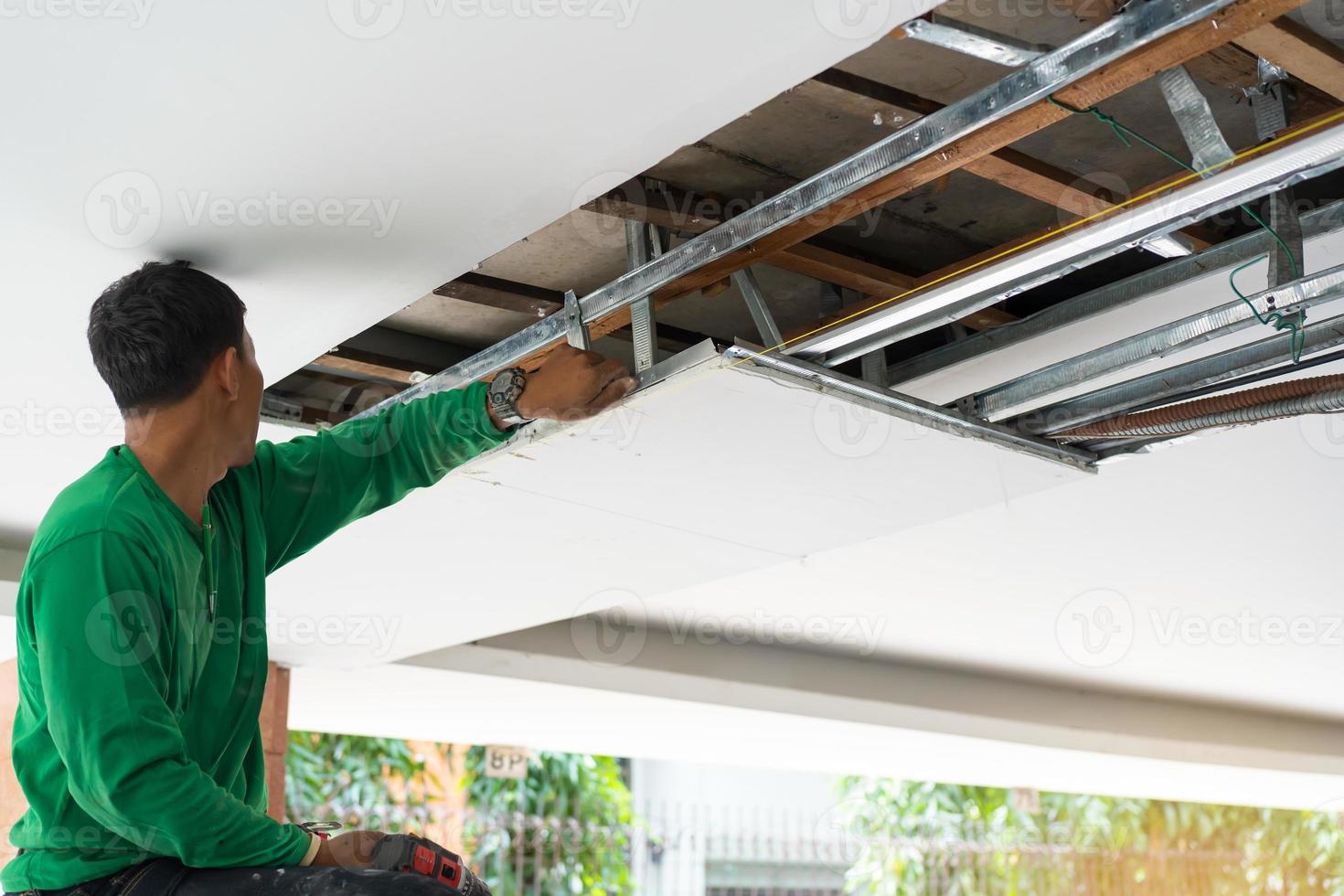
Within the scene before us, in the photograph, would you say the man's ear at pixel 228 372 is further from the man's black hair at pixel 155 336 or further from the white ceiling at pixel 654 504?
the white ceiling at pixel 654 504

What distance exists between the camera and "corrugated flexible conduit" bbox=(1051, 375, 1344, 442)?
1.87 m

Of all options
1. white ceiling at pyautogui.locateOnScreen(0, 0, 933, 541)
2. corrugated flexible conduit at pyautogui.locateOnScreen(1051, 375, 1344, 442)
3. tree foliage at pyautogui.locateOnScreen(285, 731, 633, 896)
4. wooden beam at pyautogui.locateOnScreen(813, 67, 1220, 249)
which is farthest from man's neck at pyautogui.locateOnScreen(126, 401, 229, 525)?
tree foliage at pyautogui.locateOnScreen(285, 731, 633, 896)

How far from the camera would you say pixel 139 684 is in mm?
1163

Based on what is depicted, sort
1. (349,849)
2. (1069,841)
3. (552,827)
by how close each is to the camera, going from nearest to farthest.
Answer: (349,849), (552,827), (1069,841)

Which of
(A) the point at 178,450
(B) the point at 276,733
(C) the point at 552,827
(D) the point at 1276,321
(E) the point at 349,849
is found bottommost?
(C) the point at 552,827

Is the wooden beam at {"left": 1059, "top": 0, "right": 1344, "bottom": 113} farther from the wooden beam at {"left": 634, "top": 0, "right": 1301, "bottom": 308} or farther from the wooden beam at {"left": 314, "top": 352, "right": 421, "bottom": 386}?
the wooden beam at {"left": 314, "top": 352, "right": 421, "bottom": 386}

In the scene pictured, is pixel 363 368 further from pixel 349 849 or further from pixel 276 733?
pixel 276 733

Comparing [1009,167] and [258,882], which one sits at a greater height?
[1009,167]

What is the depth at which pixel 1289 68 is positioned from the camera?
1481 millimetres

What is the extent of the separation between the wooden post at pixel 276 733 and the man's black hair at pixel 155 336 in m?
2.73

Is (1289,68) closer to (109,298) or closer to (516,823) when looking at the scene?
(109,298)

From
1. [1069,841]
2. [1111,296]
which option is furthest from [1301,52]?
[1069,841]

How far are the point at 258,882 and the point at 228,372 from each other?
561 millimetres

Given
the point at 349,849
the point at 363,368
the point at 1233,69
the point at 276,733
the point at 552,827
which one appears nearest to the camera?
the point at 349,849
